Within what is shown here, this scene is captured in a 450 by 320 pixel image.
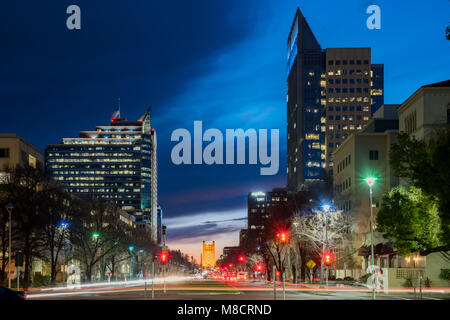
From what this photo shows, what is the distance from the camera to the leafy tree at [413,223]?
48531mm

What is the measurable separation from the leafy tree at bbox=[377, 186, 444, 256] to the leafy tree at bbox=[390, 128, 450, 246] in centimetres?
140

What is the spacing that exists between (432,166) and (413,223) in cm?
961

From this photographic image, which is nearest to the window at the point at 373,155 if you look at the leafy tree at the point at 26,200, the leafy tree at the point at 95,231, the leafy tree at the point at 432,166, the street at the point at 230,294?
the leafy tree at the point at 95,231

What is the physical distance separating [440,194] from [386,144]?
63.7 m

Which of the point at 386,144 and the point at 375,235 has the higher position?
the point at 386,144

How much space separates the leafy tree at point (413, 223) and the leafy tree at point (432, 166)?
140 centimetres

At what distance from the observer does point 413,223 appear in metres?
48.6

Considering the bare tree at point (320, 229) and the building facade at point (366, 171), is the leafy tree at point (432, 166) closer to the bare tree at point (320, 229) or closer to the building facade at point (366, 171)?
the bare tree at point (320, 229)

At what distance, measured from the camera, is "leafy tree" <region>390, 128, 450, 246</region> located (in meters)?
36.8

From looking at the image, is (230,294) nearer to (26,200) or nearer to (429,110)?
(26,200)

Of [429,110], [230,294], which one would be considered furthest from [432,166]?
[429,110]

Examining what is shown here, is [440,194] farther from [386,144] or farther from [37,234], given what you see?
[386,144]
